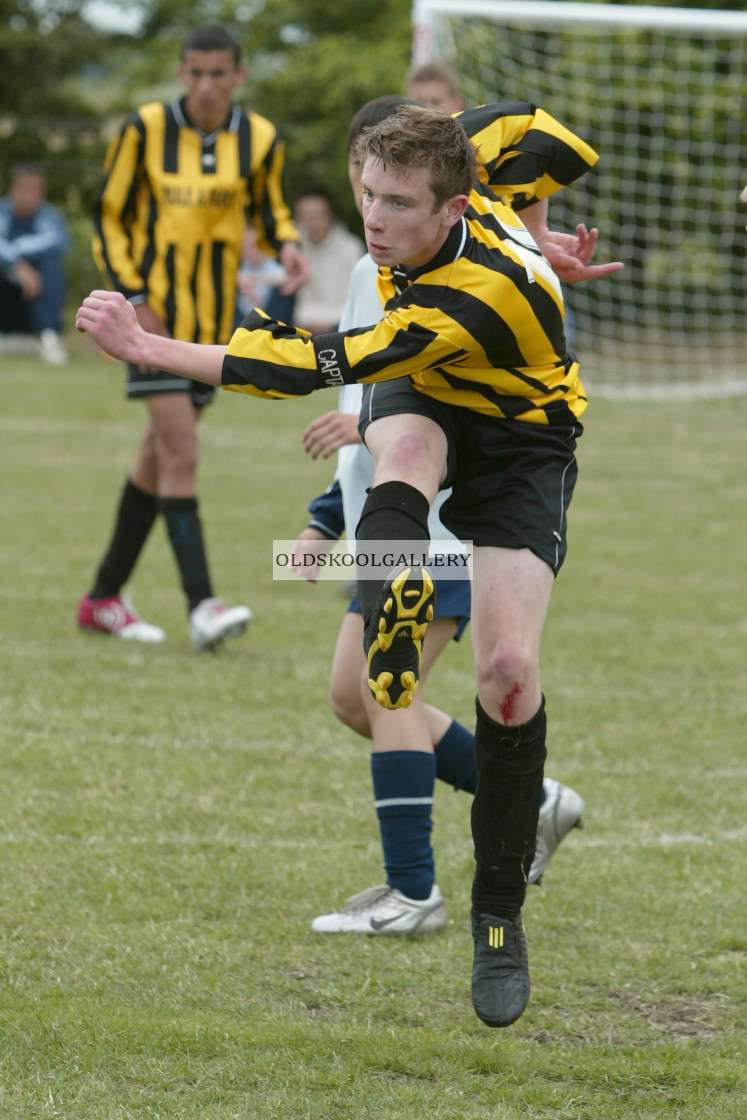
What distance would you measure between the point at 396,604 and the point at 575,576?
4895 mm

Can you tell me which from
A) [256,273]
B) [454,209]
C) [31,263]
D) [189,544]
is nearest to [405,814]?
[454,209]

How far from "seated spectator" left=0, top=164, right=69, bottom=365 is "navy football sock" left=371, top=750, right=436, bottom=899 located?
12.8 meters

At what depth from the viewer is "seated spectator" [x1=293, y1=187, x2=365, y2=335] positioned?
48.3ft

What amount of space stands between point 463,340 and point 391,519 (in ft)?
1.22

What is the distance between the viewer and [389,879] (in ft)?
11.3

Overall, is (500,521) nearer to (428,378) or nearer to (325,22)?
(428,378)

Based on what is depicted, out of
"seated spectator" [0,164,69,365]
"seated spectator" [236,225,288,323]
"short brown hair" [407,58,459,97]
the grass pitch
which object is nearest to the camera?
the grass pitch

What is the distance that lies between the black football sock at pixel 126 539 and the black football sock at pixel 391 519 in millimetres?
3322

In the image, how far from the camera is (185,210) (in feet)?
19.7

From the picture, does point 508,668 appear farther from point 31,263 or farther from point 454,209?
point 31,263

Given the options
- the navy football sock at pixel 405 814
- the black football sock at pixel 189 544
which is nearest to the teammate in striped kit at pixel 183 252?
the black football sock at pixel 189 544

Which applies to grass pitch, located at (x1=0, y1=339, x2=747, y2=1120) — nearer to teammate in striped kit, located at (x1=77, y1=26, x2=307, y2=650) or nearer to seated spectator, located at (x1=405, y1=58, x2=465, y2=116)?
teammate in striped kit, located at (x1=77, y1=26, x2=307, y2=650)

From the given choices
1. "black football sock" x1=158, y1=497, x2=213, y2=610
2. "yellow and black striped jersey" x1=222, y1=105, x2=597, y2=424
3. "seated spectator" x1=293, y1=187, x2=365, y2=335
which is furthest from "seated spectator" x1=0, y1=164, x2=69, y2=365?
"yellow and black striped jersey" x1=222, y1=105, x2=597, y2=424

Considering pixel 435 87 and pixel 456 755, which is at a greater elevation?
pixel 435 87
